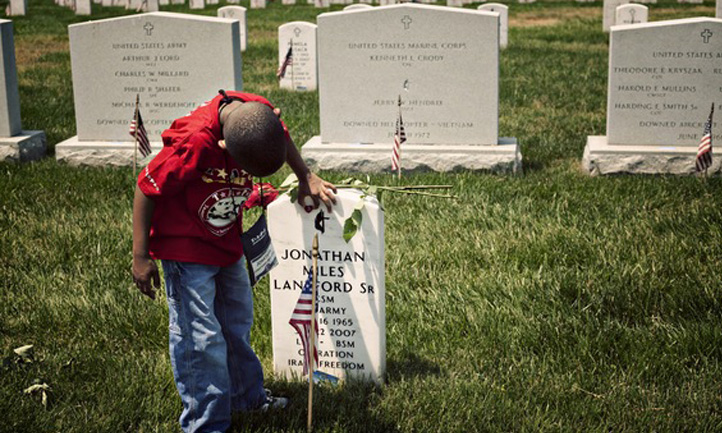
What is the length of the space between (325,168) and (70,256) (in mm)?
3120

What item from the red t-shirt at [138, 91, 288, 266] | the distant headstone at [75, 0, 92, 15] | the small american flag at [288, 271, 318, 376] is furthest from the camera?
the distant headstone at [75, 0, 92, 15]

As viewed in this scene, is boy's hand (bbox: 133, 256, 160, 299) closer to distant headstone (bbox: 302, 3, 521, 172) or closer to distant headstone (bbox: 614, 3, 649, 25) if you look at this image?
distant headstone (bbox: 302, 3, 521, 172)

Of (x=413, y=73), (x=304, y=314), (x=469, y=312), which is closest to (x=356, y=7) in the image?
(x=413, y=73)

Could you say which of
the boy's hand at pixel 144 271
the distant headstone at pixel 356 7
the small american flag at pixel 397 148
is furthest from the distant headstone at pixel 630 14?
the boy's hand at pixel 144 271

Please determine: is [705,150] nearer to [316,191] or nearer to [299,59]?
[316,191]

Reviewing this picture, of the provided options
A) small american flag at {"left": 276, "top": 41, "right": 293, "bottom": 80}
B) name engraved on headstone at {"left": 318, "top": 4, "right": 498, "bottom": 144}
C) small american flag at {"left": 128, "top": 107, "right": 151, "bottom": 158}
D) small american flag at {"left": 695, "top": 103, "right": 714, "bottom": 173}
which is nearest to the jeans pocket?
small american flag at {"left": 128, "top": 107, "right": 151, "bottom": 158}

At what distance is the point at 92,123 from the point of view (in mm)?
9016

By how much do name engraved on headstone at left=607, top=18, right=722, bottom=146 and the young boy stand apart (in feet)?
17.2

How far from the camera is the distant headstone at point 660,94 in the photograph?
313 inches

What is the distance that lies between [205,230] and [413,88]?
5.18m

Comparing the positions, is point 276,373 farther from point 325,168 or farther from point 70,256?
point 325,168

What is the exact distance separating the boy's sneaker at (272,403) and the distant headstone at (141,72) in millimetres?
5080

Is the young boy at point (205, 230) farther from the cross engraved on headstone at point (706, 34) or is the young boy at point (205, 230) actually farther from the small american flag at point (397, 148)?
the cross engraved on headstone at point (706, 34)

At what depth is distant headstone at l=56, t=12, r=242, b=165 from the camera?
8.47 meters
